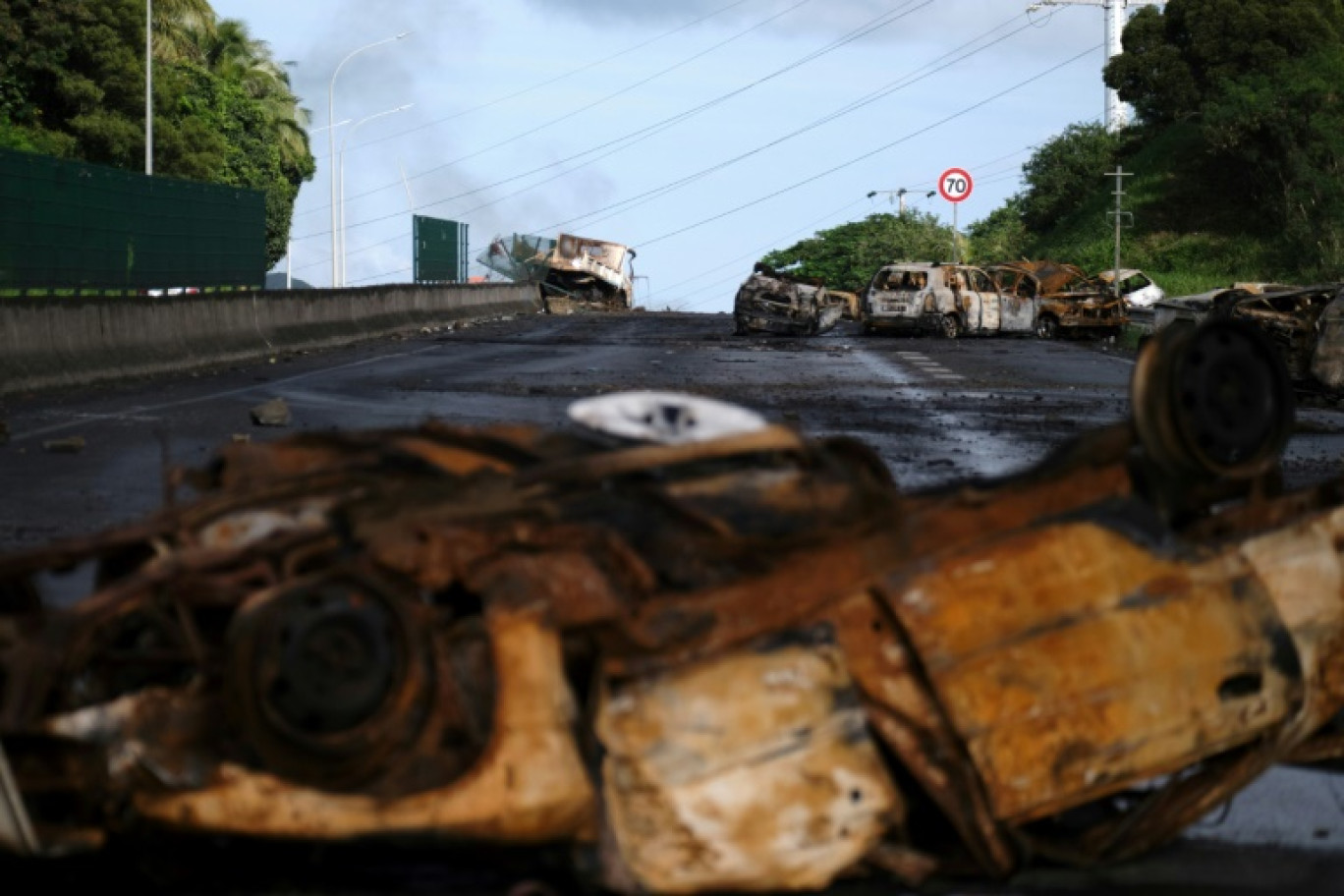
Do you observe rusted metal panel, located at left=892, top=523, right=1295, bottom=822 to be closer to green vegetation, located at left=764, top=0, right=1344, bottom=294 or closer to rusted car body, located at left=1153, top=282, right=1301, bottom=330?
rusted car body, located at left=1153, top=282, right=1301, bottom=330

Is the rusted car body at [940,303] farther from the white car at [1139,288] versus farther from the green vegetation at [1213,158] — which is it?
the green vegetation at [1213,158]

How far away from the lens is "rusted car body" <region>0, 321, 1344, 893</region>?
3.99m

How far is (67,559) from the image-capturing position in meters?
4.37

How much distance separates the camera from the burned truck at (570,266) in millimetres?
69438

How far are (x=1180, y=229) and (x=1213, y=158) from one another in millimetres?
3042

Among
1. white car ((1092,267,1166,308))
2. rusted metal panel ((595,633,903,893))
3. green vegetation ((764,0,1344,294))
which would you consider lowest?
rusted metal panel ((595,633,903,893))

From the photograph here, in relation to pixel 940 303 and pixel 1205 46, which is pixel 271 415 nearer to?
pixel 940 303

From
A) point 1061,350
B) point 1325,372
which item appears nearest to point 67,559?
point 1325,372

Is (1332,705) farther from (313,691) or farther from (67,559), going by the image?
(67,559)

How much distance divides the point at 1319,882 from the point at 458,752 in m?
2.13

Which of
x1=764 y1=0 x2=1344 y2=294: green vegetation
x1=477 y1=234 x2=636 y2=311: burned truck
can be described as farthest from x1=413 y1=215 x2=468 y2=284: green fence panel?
x1=764 y1=0 x2=1344 y2=294: green vegetation

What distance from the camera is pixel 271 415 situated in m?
16.5

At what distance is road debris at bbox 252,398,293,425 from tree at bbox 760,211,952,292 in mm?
87642

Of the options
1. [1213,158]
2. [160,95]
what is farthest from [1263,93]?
[160,95]
